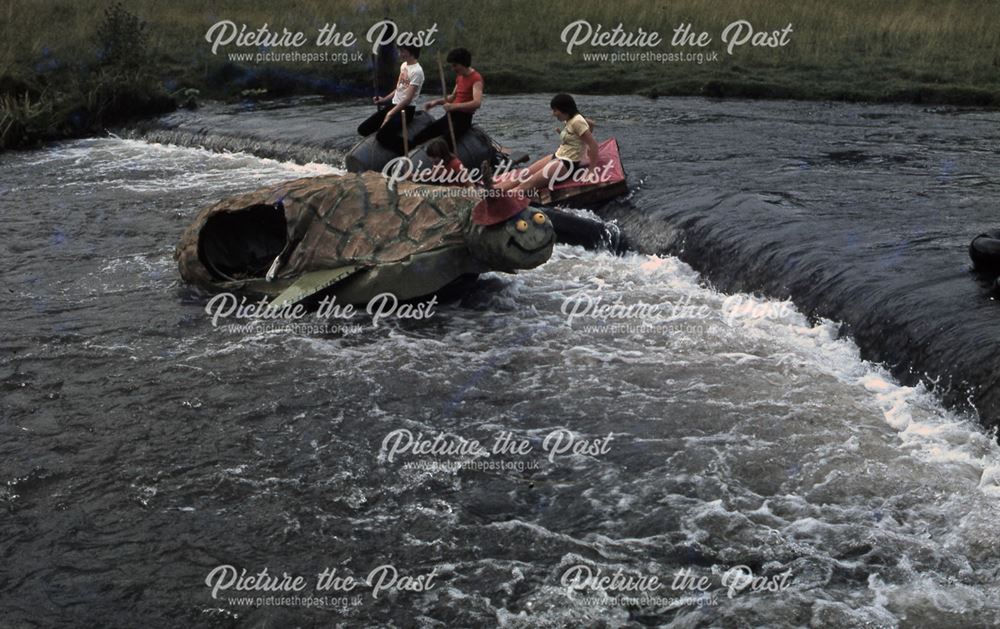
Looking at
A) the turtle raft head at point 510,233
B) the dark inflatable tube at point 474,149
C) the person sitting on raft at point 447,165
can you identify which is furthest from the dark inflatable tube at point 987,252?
the dark inflatable tube at point 474,149

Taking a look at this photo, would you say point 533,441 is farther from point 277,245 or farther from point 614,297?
point 277,245

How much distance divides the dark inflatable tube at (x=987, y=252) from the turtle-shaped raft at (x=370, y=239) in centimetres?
315

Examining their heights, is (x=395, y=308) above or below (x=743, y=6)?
below

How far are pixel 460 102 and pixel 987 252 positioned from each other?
21.4 ft

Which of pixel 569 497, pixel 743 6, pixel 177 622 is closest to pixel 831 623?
pixel 569 497

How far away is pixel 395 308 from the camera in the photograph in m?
9.64

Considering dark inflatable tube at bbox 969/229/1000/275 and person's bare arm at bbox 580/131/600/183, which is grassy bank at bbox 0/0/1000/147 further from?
dark inflatable tube at bbox 969/229/1000/275

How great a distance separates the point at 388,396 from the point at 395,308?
184 cm

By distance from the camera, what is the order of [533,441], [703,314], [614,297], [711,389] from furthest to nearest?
[614,297] → [703,314] → [711,389] → [533,441]

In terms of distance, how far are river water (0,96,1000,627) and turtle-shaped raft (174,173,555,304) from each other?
37 cm

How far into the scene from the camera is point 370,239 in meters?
9.69

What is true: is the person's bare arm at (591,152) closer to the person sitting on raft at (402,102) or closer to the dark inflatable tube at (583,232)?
the dark inflatable tube at (583,232)

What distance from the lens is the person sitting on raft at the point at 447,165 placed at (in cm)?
1142

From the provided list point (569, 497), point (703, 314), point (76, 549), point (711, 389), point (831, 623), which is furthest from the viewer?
point (703, 314)
